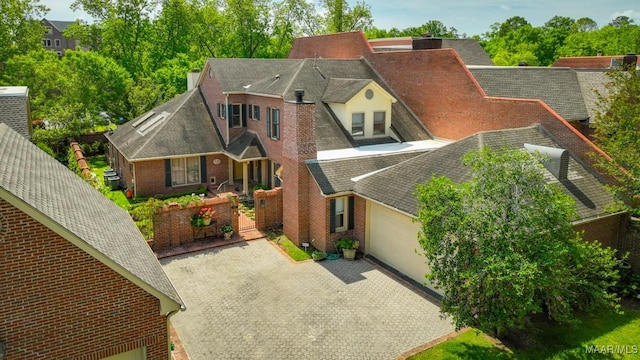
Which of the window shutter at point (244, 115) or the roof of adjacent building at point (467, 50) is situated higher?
the roof of adjacent building at point (467, 50)

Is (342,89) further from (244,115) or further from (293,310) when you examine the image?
(293,310)

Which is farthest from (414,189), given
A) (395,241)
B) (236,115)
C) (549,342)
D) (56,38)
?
(56,38)

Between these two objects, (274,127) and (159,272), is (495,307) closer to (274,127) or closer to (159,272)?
(159,272)

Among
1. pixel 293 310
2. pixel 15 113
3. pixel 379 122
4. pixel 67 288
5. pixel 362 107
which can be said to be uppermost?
pixel 362 107

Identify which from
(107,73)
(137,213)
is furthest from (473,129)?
(107,73)

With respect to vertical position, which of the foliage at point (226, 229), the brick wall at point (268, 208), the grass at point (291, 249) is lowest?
the grass at point (291, 249)

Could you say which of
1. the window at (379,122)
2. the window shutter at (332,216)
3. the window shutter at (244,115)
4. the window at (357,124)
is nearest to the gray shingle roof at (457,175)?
the window shutter at (332,216)

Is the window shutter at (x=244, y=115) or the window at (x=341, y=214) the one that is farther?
the window shutter at (x=244, y=115)

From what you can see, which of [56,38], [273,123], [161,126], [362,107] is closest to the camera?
[362,107]

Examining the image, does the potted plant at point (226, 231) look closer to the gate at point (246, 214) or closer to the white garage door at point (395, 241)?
the gate at point (246, 214)
